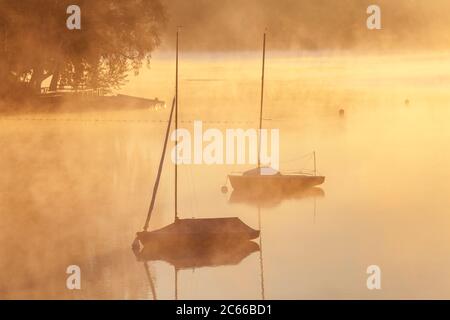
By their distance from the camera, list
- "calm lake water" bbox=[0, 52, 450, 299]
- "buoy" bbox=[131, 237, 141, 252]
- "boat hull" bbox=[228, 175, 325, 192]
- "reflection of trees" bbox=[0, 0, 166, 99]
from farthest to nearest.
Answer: "reflection of trees" bbox=[0, 0, 166, 99] → "boat hull" bbox=[228, 175, 325, 192] → "buoy" bbox=[131, 237, 141, 252] → "calm lake water" bbox=[0, 52, 450, 299]

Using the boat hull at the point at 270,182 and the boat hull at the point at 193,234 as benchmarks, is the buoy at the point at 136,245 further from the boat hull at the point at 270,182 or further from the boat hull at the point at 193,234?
the boat hull at the point at 270,182

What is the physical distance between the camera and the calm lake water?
1808 centimetres

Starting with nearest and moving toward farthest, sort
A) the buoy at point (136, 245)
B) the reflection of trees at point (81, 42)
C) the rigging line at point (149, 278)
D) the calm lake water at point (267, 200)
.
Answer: the rigging line at point (149, 278) → the calm lake water at point (267, 200) → the buoy at point (136, 245) → the reflection of trees at point (81, 42)

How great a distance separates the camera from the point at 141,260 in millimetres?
18672

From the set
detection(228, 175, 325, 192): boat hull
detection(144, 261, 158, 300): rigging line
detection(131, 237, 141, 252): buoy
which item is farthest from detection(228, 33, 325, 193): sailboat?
detection(144, 261, 158, 300): rigging line

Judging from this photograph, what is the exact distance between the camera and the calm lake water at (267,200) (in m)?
18.1

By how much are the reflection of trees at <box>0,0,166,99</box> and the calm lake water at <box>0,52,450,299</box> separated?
4.31 feet

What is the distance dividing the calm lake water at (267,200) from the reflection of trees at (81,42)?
1.31 meters

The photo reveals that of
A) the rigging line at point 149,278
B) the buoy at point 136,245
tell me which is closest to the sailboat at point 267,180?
the buoy at point 136,245

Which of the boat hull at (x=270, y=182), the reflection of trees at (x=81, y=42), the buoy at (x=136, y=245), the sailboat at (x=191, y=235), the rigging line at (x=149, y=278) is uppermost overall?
the reflection of trees at (x=81, y=42)

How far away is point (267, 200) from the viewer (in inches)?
1010

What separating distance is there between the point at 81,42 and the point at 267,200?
10.5 meters

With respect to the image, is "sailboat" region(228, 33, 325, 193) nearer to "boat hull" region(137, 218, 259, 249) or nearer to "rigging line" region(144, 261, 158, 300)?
"boat hull" region(137, 218, 259, 249)

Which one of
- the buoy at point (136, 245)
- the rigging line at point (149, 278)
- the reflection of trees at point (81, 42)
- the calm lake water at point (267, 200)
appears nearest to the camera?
the rigging line at point (149, 278)
